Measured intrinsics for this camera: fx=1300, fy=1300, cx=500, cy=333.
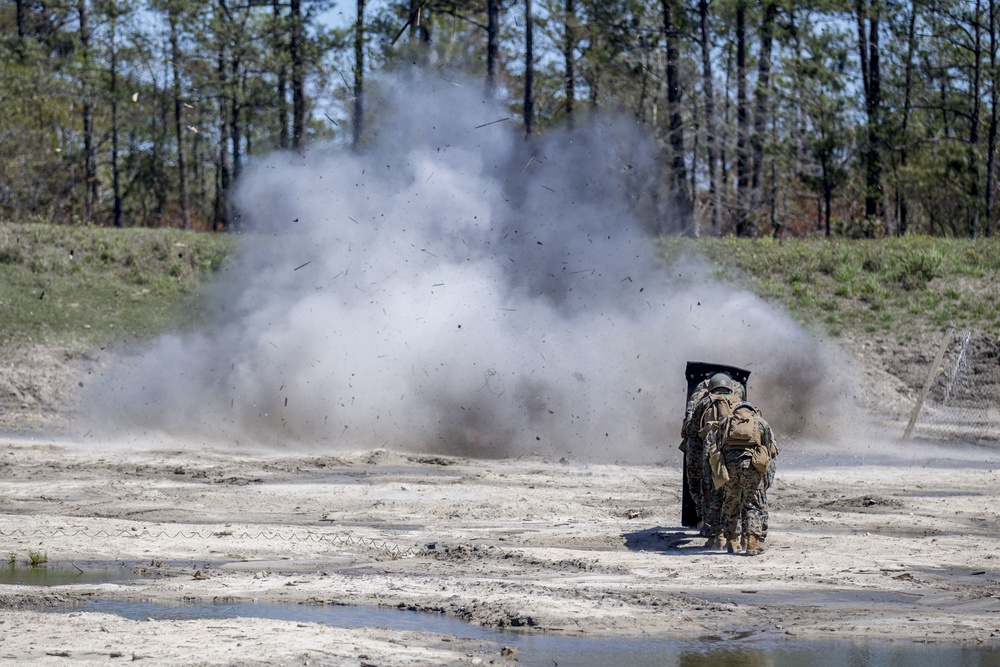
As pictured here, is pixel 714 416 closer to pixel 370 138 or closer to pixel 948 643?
pixel 948 643

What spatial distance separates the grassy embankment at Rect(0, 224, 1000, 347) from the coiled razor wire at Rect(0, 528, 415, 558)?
12.4 metres

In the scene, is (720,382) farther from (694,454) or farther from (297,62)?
(297,62)

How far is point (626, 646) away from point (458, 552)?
9.87 ft

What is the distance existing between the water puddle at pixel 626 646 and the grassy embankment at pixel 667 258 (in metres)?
15.8

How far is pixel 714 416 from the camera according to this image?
11102 millimetres

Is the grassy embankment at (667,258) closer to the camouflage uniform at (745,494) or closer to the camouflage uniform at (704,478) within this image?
the camouflage uniform at (704,478)

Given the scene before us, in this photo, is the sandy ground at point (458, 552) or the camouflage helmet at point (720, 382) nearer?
the sandy ground at point (458, 552)

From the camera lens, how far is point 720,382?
11492 mm

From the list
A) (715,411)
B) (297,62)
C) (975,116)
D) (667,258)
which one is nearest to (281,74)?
(297,62)

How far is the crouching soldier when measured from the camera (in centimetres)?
1066

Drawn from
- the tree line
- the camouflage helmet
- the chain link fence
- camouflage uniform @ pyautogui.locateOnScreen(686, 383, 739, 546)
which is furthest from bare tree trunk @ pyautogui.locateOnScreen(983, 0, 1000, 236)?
camouflage uniform @ pyautogui.locateOnScreen(686, 383, 739, 546)

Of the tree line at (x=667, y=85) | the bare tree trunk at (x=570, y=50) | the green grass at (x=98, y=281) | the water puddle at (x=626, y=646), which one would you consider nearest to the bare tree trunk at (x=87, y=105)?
the tree line at (x=667, y=85)

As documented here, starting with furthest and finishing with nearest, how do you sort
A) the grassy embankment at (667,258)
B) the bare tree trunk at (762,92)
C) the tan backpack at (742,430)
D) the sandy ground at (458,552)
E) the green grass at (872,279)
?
the bare tree trunk at (762,92) → the green grass at (872,279) → the grassy embankment at (667,258) → the tan backpack at (742,430) → the sandy ground at (458,552)

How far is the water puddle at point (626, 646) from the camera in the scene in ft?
24.9
